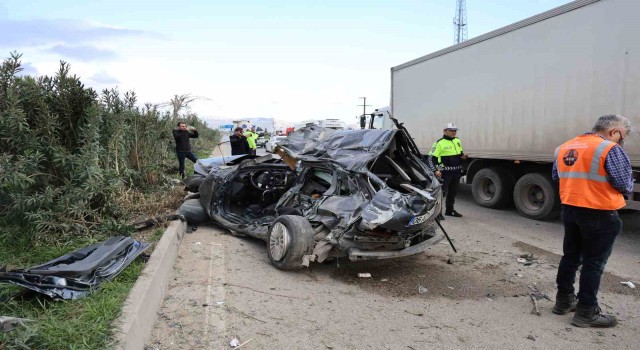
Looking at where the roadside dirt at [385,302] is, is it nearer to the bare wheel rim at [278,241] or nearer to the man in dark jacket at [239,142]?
the bare wheel rim at [278,241]

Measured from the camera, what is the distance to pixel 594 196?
3.45m

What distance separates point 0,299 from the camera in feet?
10.1

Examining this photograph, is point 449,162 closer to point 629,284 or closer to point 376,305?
point 629,284

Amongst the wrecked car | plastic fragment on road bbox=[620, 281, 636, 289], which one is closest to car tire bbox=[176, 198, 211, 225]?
the wrecked car

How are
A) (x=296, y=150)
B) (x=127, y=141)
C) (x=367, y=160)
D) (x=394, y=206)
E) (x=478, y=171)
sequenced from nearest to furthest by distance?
(x=394, y=206)
(x=367, y=160)
(x=296, y=150)
(x=127, y=141)
(x=478, y=171)

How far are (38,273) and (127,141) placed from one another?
482cm

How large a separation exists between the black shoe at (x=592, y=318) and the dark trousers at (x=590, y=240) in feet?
0.16

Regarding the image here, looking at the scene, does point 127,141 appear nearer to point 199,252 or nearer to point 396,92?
point 199,252

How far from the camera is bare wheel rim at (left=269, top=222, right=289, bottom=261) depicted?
455 cm

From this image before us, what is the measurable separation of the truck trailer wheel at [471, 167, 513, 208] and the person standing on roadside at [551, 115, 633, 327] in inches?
198

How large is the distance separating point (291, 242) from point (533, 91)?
17.9 ft

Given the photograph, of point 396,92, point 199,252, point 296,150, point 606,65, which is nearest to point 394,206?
point 296,150

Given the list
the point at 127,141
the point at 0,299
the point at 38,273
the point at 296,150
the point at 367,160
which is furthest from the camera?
the point at 127,141

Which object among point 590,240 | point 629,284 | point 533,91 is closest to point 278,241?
point 590,240
